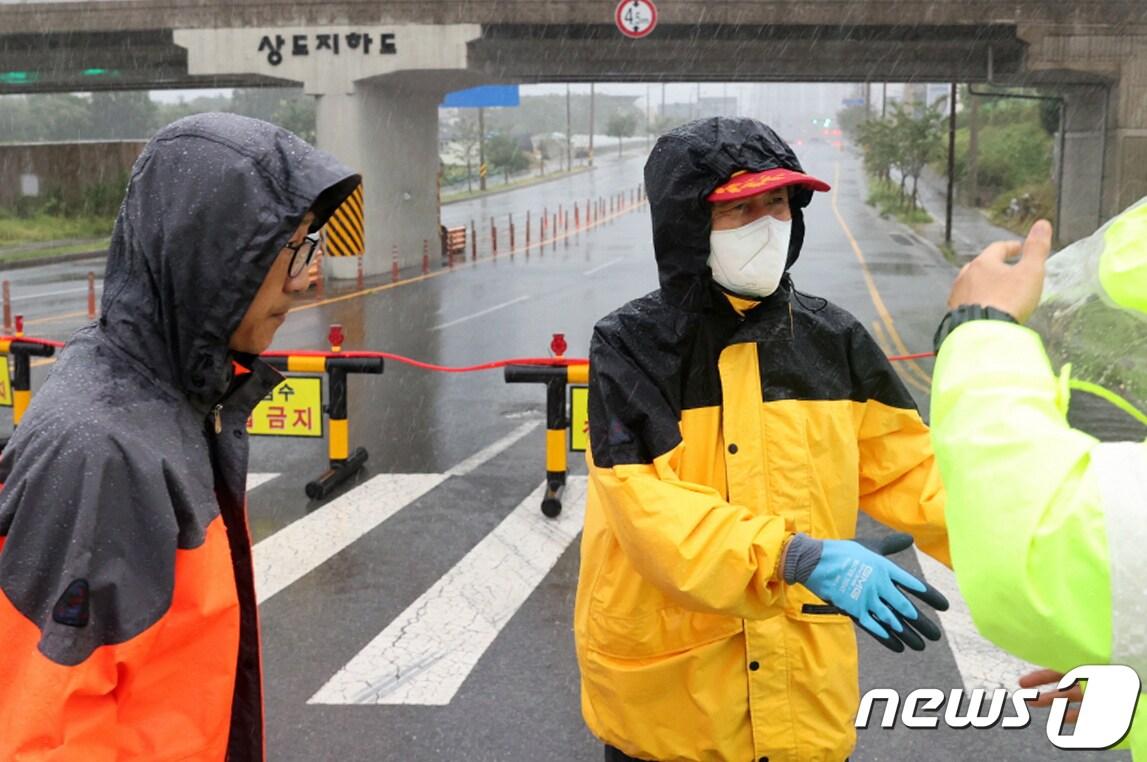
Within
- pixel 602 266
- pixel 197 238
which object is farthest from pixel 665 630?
pixel 602 266

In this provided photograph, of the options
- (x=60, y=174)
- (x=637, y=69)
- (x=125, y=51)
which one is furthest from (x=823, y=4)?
(x=60, y=174)

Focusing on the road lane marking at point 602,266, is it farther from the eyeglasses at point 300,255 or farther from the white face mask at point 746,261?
the eyeglasses at point 300,255

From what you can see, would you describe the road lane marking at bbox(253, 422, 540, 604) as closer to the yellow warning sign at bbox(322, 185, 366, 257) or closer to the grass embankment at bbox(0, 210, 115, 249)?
the yellow warning sign at bbox(322, 185, 366, 257)

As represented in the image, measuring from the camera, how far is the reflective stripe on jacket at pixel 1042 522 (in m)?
1.39

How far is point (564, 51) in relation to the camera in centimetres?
2855

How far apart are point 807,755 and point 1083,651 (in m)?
1.33

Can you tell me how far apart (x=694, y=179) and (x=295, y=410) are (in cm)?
680

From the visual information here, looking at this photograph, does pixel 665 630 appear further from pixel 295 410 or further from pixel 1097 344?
pixel 295 410

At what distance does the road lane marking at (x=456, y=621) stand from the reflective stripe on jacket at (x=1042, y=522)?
398 cm

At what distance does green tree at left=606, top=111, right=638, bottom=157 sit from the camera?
10825cm

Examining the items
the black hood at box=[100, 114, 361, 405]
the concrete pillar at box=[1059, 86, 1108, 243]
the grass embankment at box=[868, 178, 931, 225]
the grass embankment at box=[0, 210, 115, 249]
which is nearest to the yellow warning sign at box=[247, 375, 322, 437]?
the black hood at box=[100, 114, 361, 405]

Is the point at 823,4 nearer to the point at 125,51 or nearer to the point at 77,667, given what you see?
the point at 125,51

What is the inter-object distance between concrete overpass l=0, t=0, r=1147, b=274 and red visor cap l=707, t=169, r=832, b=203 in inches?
899

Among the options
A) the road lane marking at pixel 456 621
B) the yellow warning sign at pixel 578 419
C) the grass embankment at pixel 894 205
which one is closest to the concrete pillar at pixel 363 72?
the yellow warning sign at pixel 578 419
